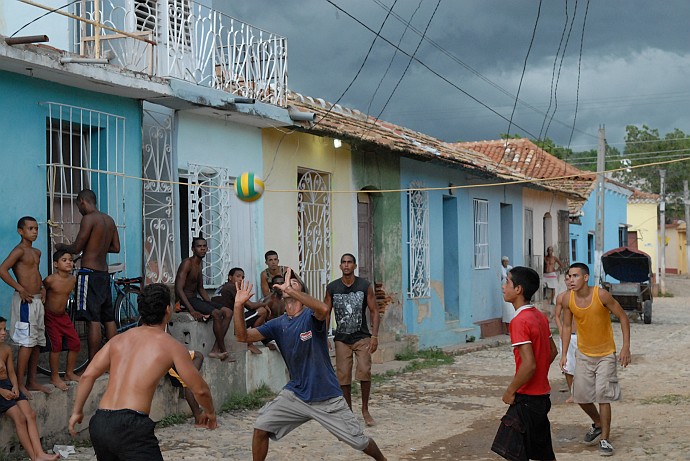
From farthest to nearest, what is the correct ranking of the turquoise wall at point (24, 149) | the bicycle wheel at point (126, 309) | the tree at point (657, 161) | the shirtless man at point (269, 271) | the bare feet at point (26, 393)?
1. the tree at point (657, 161)
2. the shirtless man at point (269, 271)
3. the bicycle wheel at point (126, 309)
4. the turquoise wall at point (24, 149)
5. the bare feet at point (26, 393)

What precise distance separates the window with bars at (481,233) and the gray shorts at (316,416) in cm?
1362

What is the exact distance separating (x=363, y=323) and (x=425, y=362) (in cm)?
553

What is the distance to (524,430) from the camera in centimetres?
580

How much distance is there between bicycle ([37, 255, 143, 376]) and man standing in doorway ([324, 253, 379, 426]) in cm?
219

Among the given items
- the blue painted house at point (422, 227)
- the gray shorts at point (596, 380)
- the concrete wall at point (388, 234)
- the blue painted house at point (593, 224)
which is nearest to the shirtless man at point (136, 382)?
the gray shorts at point (596, 380)

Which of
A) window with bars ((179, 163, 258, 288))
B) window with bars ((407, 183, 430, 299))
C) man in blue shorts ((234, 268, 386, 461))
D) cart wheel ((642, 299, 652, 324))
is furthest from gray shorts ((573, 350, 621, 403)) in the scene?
cart wheel ((642, 299, 652, 324))

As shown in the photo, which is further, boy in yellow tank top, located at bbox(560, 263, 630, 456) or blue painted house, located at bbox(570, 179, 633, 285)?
blue painted house, located at bbox(570, 179, 633, 285)

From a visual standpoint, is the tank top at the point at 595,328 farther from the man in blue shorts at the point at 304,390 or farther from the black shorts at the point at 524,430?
the man in blue shorts at the point at 304,390

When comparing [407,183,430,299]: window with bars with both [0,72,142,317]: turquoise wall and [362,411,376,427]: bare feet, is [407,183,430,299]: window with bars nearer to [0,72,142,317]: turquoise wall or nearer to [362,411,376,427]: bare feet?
[362,411,376,427]: bare feet

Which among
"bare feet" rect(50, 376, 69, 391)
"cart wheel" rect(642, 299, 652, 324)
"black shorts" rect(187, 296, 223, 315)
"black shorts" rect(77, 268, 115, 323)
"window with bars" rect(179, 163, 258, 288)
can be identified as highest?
"window with bars" rect(179, 163, 258, 288)

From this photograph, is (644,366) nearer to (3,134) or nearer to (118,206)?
(118,206)

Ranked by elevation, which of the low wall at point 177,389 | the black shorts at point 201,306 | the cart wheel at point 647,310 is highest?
the black shorts at point 201,306

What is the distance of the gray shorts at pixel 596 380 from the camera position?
7.99 m

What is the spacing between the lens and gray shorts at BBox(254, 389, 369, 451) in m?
6.46
